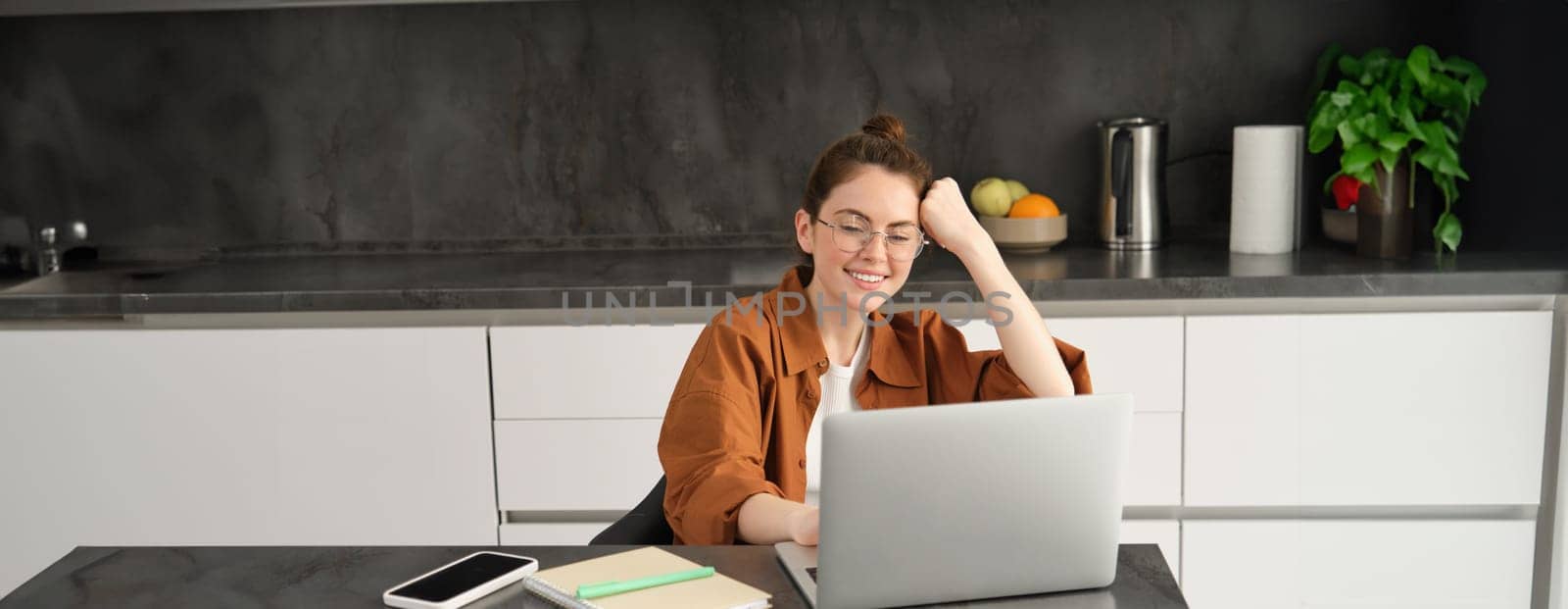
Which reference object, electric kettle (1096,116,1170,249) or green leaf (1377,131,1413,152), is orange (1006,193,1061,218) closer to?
electric kettle (1096,116,1170,249)

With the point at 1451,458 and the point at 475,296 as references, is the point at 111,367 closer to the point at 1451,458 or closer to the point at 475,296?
the point at 475,296

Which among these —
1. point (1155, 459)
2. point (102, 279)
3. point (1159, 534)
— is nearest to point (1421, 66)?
point (1155, 459)

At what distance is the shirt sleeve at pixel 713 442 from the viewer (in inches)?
60.3

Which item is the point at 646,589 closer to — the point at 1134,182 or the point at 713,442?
the point at 713,442

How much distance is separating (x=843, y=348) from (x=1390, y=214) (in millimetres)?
1362

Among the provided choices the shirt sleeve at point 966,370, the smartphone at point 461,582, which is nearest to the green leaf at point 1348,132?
the shirt sleeve at point 966,370

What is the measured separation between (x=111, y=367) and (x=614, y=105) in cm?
114

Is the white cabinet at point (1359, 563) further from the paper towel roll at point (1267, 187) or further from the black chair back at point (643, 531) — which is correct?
the black chair back at point (643, 531)

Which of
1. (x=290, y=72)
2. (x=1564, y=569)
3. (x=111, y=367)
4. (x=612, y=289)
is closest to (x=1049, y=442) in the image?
(x=612, y=289)

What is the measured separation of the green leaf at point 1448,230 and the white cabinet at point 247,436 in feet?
5.88

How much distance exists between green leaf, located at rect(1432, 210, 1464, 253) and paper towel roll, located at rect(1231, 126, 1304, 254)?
0.86ft

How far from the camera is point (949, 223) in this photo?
1706 mm

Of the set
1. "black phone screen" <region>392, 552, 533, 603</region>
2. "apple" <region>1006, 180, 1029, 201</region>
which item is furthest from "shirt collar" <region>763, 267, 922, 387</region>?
"apple" <region>1006, 180, 1029, 201</region>

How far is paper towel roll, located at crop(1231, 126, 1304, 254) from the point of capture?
2.72 meters
